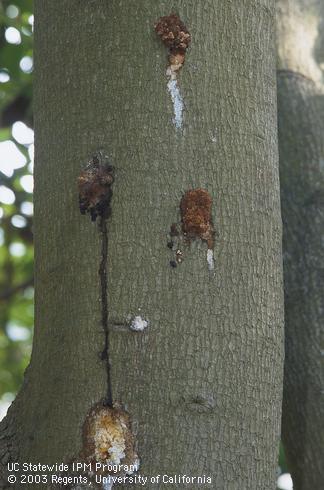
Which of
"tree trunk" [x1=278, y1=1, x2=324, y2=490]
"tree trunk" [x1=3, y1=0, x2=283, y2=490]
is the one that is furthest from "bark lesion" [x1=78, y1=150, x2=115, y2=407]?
"tree trunk" [x1=278, y1=1, x2=324, y2=490]

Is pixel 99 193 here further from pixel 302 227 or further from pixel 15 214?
pixel 15 214

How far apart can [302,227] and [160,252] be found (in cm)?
81

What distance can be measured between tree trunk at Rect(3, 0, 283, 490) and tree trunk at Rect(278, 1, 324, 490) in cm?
49

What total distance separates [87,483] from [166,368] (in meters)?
0.23

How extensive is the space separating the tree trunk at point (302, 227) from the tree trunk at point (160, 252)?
19.3 inches

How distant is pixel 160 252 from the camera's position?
1.35 meters

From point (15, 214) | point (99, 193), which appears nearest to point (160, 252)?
point (99, 193)

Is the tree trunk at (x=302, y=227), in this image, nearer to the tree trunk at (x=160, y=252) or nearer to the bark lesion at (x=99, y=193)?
the tree trunk at (x=160, y=252)

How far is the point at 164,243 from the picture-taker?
4.45 feet

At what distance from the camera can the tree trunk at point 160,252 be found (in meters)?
1.30

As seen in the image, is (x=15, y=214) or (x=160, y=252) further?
(x=15, y=214)

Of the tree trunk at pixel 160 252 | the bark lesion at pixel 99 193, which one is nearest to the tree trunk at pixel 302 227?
the tree trunk at pixel 160 252

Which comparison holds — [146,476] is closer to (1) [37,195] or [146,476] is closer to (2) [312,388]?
(1) [37,195]

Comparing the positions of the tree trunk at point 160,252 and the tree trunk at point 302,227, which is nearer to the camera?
the tree trunk at point 160,252
